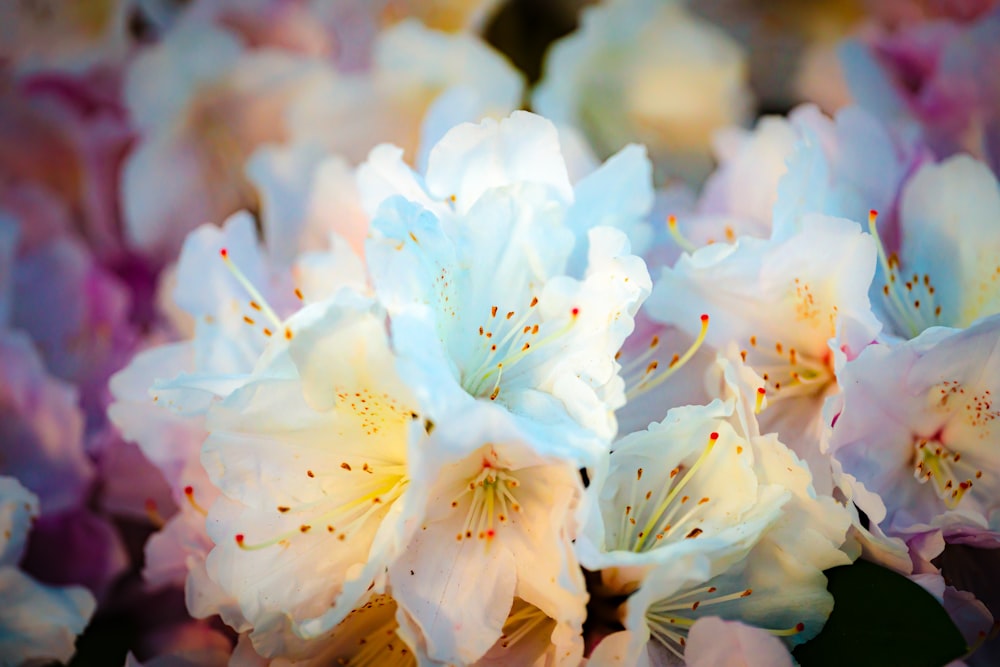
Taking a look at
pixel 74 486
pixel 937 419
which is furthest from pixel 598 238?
pixel 74 486

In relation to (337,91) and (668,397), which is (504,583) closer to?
(668,397)

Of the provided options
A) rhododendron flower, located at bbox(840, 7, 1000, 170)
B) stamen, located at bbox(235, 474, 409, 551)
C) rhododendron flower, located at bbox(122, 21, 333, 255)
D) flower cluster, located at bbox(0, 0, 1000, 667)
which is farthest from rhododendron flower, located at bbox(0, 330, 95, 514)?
rhododendron flower, located at bbox(840, 7, 1000, 170)

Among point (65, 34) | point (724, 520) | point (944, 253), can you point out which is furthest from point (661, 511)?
point (65, 34)

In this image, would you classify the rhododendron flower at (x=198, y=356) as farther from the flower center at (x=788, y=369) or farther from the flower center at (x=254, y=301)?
the flower center at (x=788, y=369)

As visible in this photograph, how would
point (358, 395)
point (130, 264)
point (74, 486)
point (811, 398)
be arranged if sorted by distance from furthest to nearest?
1. point (130, 264)
2. point (74, 486)
3. point (811, 398)
4. point (358, 395)

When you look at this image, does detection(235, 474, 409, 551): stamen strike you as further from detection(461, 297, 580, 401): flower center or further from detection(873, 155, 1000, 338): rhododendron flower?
detection(873, 155, 1000, 338): rhododendron flower
